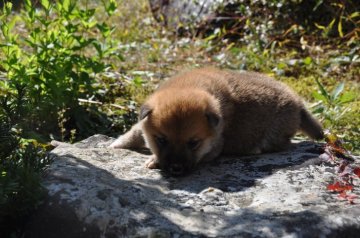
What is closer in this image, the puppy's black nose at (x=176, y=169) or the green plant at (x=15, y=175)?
the green plant at (x=15, y=175)

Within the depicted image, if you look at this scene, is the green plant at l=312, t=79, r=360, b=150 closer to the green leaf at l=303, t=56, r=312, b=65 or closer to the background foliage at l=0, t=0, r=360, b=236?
the background foliage at l=0, t=0, r=360, b=236

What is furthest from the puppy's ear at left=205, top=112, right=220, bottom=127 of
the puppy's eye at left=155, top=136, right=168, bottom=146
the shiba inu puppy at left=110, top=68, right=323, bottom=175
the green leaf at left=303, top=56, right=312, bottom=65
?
the green leaf at left=303, top=56, right=312, bottom=65

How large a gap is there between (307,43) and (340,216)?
549 centimetres

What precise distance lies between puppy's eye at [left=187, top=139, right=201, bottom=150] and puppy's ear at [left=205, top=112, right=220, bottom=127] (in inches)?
6.5

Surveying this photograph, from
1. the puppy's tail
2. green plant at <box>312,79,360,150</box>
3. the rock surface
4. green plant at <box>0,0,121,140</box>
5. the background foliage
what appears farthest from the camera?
green plant at <box>312,79,360,150</box>

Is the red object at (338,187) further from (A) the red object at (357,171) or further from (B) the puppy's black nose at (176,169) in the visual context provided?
(B) the puppy's black nose at (176,169)

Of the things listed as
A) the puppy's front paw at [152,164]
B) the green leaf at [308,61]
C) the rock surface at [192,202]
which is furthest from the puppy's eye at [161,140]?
the green leaf at [308,61]

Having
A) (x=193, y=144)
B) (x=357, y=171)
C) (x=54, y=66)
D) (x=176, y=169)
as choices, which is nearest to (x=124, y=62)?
(x=54, y=66)

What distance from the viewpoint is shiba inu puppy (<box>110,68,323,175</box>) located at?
4.32 metres

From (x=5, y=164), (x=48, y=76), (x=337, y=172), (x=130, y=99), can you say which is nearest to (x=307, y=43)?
(x=130, y=99)

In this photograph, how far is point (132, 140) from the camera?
489 cm

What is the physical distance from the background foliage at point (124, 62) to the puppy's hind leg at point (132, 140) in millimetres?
573

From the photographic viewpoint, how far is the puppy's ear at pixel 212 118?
4355 mm

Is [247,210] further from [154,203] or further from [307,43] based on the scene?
[307,43]
